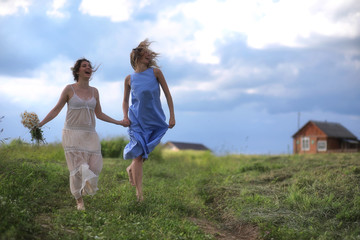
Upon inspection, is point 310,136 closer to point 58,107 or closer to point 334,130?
point 334,130

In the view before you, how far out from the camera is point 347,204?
562 cm

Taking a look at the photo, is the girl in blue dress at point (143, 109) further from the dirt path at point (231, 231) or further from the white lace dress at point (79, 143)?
the dirt path at point (231, 231)

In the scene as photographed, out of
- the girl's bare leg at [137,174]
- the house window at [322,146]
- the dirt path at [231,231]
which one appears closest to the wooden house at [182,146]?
the house window at [322,146]

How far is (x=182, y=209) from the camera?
19.9ft

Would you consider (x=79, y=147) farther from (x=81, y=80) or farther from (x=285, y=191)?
(x=285, y=191)

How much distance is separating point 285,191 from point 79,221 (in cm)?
421

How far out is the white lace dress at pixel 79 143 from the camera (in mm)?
5199

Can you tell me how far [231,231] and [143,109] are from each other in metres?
2.33

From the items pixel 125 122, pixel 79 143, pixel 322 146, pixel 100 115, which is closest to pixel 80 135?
pixel 79 143

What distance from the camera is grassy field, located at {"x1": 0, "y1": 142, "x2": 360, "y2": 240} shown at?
425cm

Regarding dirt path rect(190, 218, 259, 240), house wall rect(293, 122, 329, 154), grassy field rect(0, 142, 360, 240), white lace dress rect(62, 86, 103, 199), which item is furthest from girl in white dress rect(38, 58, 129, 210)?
house wall rect(293, 122, 329, 154)

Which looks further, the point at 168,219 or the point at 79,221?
the point at 168,219

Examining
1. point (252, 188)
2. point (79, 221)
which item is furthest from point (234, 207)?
point (79, 221)

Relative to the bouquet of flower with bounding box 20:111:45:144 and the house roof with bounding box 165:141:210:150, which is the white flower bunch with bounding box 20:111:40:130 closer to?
the bouquet of flower with bounding box 20:111:45:144
